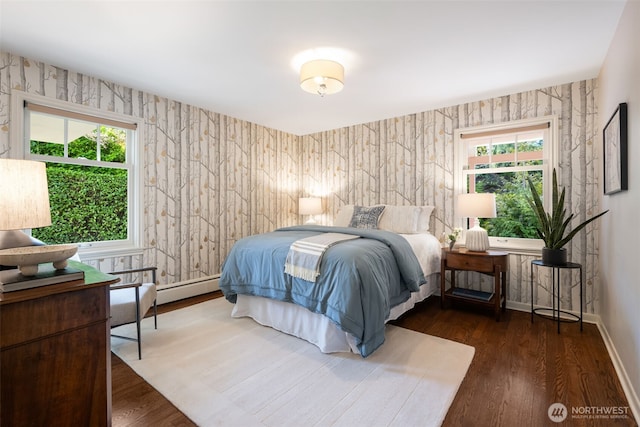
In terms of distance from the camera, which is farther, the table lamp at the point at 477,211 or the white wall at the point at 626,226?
the table lamp at the point at 477,211

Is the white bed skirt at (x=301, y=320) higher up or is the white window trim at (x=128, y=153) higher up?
the white window trim at (x=128, y=153)

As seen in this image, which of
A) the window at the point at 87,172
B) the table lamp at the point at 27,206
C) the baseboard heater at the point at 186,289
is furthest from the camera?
the baseboard heater at the point at 186,289

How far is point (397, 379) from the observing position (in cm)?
190

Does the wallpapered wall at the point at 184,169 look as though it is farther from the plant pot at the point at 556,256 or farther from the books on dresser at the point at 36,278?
the plant pot at the point at 556,256

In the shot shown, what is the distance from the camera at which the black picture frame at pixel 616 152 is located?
1.89m

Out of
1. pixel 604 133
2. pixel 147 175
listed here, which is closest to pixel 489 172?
pixel 604 133

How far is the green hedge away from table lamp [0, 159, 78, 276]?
1914mm

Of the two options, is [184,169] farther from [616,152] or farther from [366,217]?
[616,152]

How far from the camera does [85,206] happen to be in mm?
2994

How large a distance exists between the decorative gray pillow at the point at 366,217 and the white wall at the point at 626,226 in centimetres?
216

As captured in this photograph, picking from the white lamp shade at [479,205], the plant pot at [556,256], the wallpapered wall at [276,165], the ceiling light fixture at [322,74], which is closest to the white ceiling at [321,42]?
the ceiling light fixture at [322,74]

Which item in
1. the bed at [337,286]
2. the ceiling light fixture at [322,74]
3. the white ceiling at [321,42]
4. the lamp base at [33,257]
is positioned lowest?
the bed at [337,286]

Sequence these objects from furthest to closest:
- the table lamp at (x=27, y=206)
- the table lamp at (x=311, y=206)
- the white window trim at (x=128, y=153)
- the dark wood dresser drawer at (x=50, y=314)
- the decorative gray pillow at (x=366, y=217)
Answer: the table lamp at (x=311, y=206)
the decorative gray pillow at (x=366, y=217)
the white window trim at (x=128, y=153)
the table lamp at (x=27, y=206)
the dark wood dresser drawer at (x=50, y=314)

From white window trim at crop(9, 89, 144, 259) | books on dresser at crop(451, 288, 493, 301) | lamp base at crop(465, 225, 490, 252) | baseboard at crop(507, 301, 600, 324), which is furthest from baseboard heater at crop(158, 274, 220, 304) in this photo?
baseboard at crop(507, 301, 600, 324)
